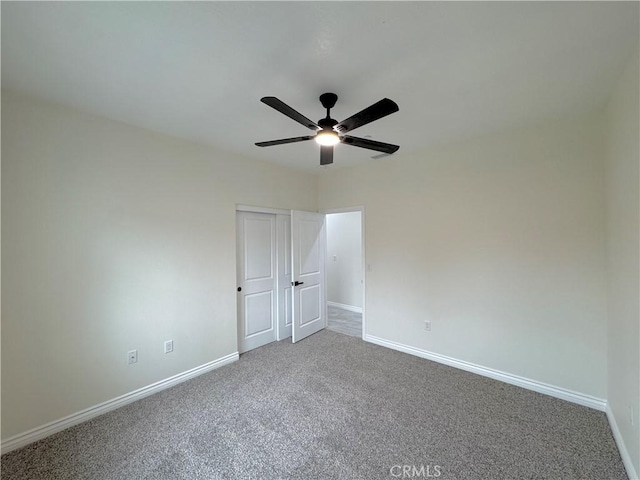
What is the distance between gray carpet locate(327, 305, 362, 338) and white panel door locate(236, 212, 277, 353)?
1184mm

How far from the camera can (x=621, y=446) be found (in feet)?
5.90

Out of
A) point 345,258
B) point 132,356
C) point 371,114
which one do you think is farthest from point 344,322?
point 371,114

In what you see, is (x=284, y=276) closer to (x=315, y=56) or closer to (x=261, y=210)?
(x=261, y=210)

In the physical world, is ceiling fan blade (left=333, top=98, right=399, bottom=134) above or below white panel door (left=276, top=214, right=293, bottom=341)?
above

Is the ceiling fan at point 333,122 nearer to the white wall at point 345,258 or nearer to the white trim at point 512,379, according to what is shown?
the white trim at point 512,379

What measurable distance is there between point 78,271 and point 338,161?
3.07 m

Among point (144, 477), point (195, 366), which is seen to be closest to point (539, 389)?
point (144, 477)

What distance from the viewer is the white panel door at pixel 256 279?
3.48 metres

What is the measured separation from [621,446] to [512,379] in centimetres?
90

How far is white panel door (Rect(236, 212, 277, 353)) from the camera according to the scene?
3.48 metres

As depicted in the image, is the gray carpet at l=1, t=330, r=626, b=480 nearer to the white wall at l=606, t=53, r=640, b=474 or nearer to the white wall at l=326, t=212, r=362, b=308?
the white wall at l=606, t=53, r=640, b=474

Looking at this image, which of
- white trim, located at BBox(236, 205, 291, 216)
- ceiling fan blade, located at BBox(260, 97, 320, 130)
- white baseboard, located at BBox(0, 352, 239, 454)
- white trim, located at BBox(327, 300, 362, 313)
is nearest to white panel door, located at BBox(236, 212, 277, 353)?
white trim, located at BBox(236, 205, 291, 216)

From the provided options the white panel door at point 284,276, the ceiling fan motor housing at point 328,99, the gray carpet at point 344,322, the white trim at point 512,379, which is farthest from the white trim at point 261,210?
the white trim at point 512,379

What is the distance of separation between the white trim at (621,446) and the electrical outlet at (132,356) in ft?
12.3
